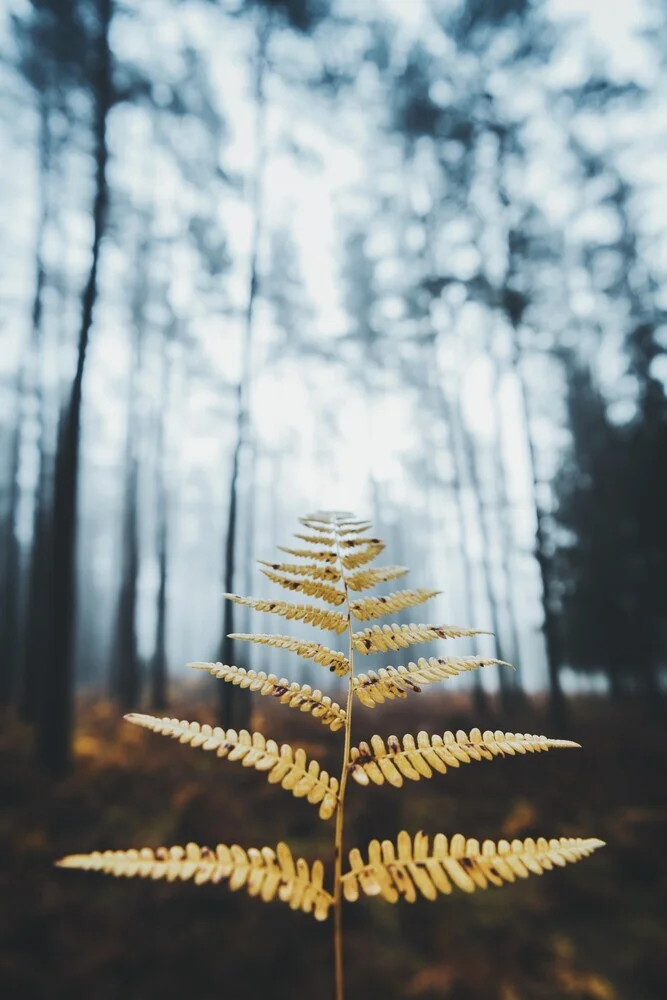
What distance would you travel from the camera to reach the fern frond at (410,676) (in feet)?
3.84

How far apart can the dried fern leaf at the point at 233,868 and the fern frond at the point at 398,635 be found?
0.47 metres

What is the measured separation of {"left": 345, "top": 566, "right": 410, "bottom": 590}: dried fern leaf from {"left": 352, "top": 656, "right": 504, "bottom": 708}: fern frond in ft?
0.74

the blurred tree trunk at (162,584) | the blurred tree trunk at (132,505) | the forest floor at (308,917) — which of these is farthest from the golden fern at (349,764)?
the blurred tree trunk at (132,505)

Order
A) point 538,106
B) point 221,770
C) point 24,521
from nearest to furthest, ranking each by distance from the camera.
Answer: point 221,770 → point 538,106 → point 24,521

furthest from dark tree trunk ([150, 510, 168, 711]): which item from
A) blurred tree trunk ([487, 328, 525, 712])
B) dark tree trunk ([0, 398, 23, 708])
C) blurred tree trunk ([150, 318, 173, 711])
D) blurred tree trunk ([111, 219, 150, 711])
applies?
blurred tree trunk ([487, 328, 525, 712])

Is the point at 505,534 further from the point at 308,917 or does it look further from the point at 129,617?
the point at 308,917

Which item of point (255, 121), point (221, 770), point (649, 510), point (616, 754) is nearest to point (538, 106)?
point (255, 121)

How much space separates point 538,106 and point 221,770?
1384 centimetres

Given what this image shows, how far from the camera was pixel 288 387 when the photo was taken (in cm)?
1661

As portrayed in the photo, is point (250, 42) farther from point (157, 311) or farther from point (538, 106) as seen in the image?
point (157, 311)

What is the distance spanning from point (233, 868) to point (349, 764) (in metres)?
0.31

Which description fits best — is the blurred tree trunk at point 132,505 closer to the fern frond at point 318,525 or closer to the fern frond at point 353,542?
the fern frond at point 318,525

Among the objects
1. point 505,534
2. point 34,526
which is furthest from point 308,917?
point 505,534

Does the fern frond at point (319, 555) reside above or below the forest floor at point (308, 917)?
above
